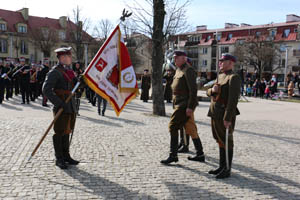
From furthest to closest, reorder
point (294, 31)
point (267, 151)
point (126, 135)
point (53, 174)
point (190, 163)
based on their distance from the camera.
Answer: point (294, 31), point (126, 135), point (267, 151), point (190, 163), point (53, 174)

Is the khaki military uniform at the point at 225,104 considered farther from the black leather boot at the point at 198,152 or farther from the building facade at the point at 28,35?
the building facade at the point at 28,35

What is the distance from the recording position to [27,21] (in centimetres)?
6094

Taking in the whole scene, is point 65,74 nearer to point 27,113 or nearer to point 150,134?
point 150,134

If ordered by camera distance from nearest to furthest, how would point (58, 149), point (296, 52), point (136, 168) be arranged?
point (58, 149)
point (136, 168)
point (296, 52)

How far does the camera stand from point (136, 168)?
17.7 ft

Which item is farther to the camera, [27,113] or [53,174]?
[27,113]

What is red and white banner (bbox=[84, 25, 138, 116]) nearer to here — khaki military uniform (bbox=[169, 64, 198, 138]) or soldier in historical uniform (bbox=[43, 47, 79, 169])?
soldier in historical uniform (bbox=[43, 47, 79, 169])

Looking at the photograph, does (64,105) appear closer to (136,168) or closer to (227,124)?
(136,168)

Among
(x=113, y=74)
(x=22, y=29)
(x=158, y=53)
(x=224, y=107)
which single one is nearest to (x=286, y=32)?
(x=22, y=29)

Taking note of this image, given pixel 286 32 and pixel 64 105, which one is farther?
pixel 286 32

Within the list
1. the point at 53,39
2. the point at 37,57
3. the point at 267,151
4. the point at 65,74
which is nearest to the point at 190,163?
the point at 267,151

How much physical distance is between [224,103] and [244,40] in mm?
59132

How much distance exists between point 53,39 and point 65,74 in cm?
4969

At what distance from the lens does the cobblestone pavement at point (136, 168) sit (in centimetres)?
434
